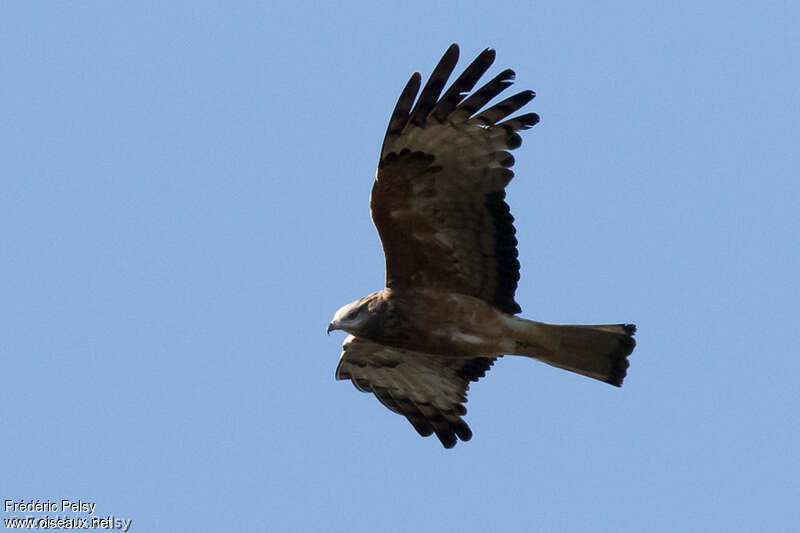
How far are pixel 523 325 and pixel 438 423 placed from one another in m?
1.33

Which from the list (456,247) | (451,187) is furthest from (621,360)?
(451,187)

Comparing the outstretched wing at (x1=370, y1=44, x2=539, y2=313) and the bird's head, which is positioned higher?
the outstretched wing at (x1=370, y1=44, x2=539, y2=313)

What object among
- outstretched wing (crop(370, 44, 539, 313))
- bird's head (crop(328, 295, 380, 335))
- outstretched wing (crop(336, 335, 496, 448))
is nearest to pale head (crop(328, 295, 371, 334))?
bird's head (crop(328, 295, 380, 335))

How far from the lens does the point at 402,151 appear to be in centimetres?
982

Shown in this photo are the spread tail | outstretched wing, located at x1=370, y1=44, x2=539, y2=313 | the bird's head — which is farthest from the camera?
the spread tail

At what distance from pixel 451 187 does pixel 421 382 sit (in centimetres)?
198

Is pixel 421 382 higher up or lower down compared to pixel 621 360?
lower down

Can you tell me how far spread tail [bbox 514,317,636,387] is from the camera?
10359 mm

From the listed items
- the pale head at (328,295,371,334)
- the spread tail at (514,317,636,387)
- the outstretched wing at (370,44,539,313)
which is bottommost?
the pale head at (328,295,371,334)

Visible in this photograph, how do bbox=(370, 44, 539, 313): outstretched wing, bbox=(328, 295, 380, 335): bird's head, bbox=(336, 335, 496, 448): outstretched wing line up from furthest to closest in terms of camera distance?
bbox=(336, 335, 496, 448): outstretched wing → bbox=(328, 295, 380, 335): bird's head → bbox=(370, 44, 539, 313): outstretched wing

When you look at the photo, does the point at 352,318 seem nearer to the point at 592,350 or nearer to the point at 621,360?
the point at 592,350

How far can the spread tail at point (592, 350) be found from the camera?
10.4 m

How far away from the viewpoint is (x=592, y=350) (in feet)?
34.1

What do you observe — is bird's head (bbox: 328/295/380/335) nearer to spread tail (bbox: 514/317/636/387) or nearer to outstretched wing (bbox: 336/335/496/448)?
outstretched wing (bbox: 336/335/496/448)
